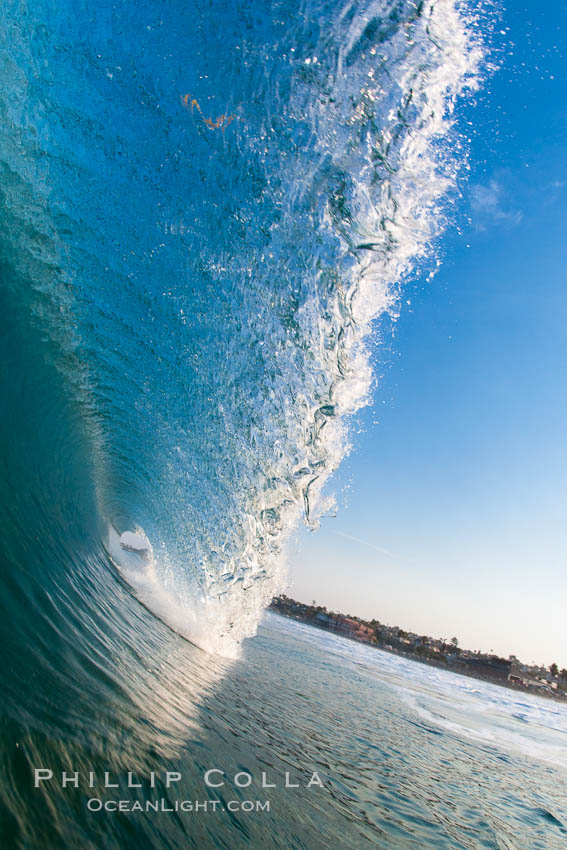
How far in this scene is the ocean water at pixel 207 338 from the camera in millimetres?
3766

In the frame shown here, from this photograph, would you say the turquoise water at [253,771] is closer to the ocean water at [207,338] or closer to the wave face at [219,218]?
the ocean water at [207,338]

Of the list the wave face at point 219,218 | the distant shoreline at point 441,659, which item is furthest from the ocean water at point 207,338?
the distant shoreline at point 441,659

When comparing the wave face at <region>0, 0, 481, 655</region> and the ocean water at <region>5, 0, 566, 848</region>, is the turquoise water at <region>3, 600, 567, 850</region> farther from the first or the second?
the wave face at <region>0, 0, 481, 655</region>

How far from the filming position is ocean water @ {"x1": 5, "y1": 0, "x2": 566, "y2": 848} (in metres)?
3.77

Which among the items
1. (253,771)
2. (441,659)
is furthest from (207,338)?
(441,659)

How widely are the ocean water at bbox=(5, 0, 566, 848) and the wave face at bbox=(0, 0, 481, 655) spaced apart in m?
0.03

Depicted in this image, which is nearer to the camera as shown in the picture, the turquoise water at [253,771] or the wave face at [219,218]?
the turquoise water at [253,771]

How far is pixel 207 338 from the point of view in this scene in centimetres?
736

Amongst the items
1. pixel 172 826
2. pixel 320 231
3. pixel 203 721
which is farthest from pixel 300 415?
pixel 172 826

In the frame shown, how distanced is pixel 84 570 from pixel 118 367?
4.38 metres

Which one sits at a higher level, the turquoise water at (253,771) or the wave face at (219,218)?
the wave face at (219,218)

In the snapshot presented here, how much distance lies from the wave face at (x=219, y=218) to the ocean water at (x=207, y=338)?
0.03 m

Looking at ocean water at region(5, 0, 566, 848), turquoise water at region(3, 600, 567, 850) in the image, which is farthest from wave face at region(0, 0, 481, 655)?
turquoise water at region(3, 600, 567, 850)

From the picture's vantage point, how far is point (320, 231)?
18.1ft
